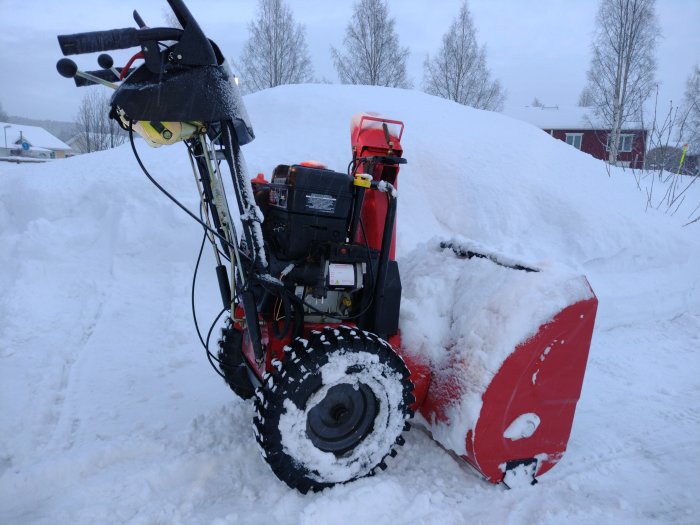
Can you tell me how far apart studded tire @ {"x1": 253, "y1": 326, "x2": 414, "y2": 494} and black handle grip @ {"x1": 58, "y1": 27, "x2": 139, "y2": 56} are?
1.39 m

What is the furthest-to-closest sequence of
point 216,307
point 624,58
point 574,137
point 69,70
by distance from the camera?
point 574,137, point 624,58, point 216,307, point 69,70

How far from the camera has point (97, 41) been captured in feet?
5.93

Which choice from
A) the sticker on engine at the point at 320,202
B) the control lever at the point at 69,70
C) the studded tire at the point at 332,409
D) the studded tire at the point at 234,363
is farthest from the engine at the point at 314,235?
the control lever at the point at 69,70

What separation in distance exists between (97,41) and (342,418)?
1870 mm

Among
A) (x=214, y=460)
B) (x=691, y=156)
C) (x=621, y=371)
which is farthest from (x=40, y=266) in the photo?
(x=691, y=156)

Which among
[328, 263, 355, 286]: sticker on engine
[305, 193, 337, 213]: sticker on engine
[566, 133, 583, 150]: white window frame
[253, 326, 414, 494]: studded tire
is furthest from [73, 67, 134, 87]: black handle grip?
[566, 133, 583, 150]: white window frame

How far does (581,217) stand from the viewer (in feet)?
20.2

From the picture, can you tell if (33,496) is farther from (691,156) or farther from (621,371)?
(691,156)

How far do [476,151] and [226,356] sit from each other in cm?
514

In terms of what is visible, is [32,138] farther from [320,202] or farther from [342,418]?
[342,418]

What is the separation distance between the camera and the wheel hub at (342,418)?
232cm

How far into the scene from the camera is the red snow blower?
205cm

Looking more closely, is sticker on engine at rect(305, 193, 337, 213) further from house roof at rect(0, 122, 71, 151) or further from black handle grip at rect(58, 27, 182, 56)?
house roof at rect(0, 122, 71, 151)

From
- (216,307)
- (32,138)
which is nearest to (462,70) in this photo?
(216,307)
